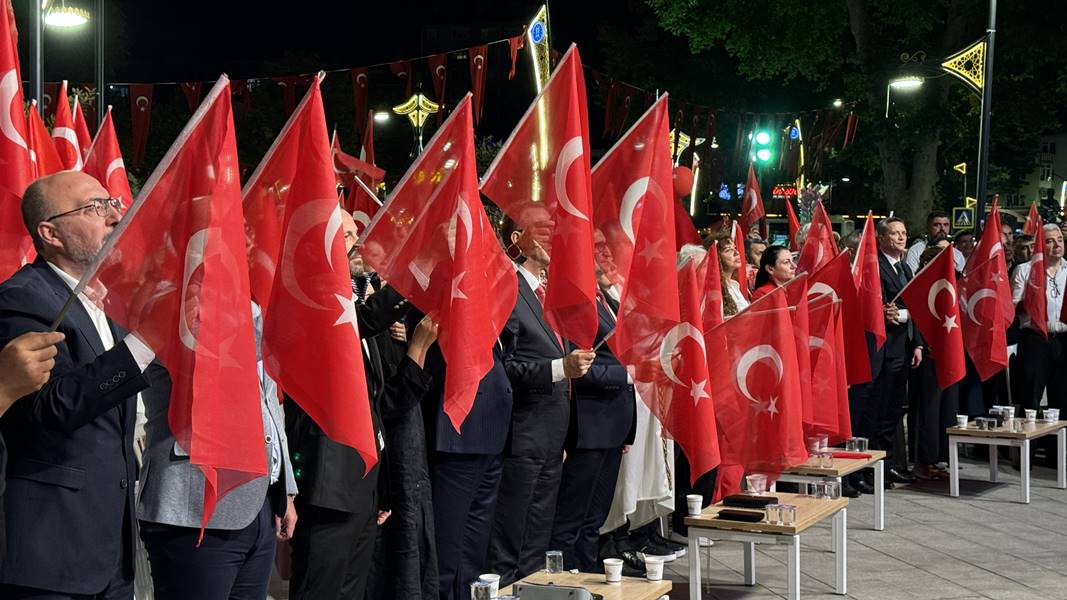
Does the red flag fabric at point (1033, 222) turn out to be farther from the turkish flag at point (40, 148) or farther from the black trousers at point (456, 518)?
the turkish flag at point (40, 148)

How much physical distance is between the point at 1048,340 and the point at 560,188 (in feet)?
32.0

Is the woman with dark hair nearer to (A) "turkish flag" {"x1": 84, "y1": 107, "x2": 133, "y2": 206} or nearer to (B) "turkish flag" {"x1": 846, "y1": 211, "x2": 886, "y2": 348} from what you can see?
(B) "turkish flag" {"x1": 846, "y1": 211, "x2": 886, "y2": 348}

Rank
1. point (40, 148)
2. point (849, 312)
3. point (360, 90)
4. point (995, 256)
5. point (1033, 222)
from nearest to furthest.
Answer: point (40, 148) < point (849, 312) < point (995, 256) < point (1033, 222) < point (360, 90)

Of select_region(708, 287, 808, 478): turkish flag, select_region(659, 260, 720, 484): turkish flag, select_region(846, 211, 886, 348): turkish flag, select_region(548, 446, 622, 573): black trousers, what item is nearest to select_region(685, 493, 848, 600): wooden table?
select_region(659, 260, 720, 484): turkish flag

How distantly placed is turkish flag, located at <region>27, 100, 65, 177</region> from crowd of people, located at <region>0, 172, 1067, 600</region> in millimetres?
2481

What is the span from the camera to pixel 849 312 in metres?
11.6

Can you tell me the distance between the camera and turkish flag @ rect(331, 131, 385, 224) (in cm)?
1035

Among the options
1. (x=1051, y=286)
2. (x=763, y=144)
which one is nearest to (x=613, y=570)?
(x=1051, y=286)

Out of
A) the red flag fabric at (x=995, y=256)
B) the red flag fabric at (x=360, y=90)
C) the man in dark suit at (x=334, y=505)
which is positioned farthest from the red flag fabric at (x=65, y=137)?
the red flag fabric at (x=360, y=90)

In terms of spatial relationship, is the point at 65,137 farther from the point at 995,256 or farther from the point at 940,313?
the point at 995,256

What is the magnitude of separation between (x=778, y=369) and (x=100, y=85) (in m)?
9.91

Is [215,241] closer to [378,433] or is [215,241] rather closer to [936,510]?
[378,433]

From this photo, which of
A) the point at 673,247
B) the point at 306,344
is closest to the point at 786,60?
the point at 673,247

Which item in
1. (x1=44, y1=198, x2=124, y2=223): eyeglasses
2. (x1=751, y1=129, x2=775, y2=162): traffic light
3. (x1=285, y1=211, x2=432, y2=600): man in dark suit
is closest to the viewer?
(x1=44, y1=198, x2=124, y2=223): eyeglasses
